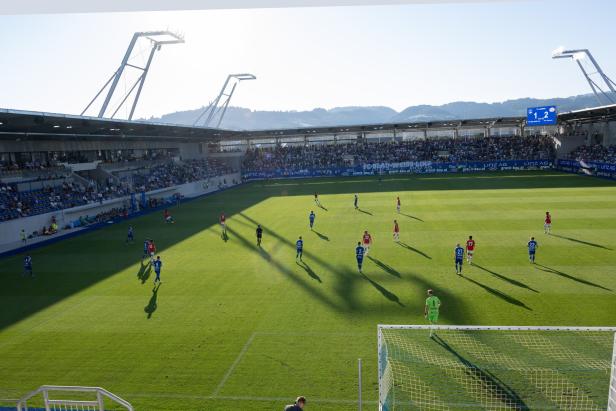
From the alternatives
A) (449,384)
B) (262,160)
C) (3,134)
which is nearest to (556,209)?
(449,384)

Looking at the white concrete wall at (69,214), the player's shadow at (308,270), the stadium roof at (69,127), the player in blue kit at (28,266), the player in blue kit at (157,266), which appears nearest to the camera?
the player in blue kit at (157,266)

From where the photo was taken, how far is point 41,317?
1502cm

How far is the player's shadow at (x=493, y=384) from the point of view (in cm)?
880

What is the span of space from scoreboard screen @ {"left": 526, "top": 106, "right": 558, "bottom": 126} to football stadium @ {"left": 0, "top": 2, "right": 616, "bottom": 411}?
12763mm

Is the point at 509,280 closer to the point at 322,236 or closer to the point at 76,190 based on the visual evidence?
the point at 322,236

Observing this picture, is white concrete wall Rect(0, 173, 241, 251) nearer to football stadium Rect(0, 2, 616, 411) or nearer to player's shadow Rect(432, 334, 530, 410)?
football stadium Rect(0, 2, 616, 411)

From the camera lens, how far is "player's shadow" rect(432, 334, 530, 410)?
346 inches

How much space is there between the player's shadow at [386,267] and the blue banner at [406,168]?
47.4 m

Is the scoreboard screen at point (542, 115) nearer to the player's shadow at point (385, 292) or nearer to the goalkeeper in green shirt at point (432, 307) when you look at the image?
the player's shadow at point (385, 292)

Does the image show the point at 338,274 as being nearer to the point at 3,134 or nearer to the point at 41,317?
the point at 41,317

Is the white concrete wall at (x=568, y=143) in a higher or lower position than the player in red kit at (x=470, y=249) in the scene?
higher

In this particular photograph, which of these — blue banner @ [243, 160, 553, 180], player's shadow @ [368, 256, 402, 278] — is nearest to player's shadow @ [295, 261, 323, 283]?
player's shadow @ [368, 256, 402, 278]

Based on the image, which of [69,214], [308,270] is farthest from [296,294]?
[69,214]

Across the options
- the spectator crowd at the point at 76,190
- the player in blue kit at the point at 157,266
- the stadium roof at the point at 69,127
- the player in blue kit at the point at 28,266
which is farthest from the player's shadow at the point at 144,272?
the spectator crowd at the point at 76,190
